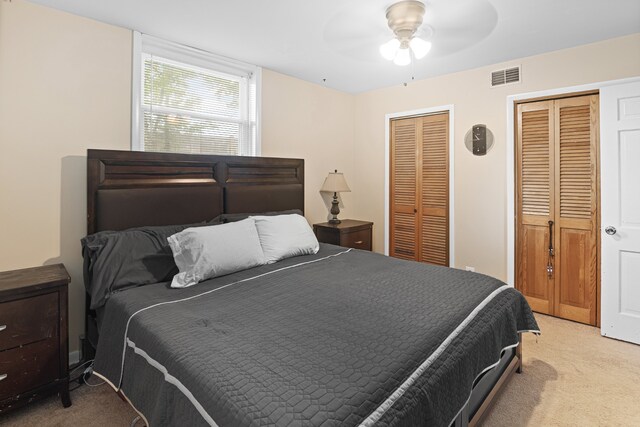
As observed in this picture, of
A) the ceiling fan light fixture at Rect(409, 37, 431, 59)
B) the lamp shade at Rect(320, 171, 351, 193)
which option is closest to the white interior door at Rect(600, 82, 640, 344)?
the ceiling fan light fixture at Rect(409, 37, 431, 59)

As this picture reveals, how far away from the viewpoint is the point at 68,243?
98.3 inches

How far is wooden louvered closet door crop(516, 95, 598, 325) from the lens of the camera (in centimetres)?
313

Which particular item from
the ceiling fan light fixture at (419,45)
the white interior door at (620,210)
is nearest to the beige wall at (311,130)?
the ceiling fan light fixture at (419,45)

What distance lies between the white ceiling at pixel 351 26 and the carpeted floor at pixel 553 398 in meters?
2.49

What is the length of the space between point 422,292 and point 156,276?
1.69 metres

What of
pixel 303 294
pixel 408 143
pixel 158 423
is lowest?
pixel 158 423

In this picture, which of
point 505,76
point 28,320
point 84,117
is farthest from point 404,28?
point 28,320

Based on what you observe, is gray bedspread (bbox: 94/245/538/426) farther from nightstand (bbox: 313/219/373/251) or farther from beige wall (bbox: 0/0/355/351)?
nightstand (bbox: 313/219/373/251)

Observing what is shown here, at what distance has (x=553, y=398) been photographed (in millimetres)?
2158

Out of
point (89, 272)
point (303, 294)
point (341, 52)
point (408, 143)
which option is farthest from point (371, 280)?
point (408, 143)

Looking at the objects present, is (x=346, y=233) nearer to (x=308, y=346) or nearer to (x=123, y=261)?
(x=123, y=261)

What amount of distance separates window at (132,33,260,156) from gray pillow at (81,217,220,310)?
2.77 ft

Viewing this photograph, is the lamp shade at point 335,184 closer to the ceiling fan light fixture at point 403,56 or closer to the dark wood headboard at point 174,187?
the dark wood headboard at point 174,187

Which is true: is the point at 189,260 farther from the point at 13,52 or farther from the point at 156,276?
the point at 13,52
